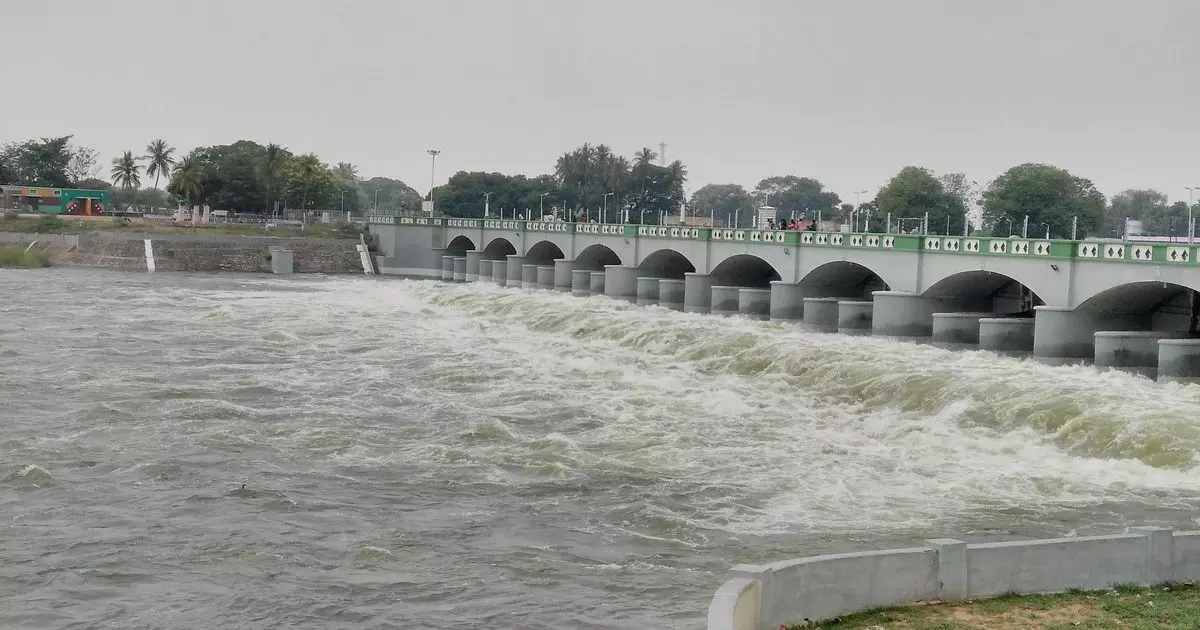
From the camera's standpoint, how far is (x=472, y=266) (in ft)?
353

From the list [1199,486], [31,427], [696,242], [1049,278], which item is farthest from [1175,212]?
[31,427]

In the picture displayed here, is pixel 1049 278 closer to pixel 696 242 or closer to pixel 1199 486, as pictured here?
pixel 1199 486

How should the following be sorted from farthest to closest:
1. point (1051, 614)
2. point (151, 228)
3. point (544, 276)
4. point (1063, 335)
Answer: point (151, 228), point (544, 276), point (1063, 335), point (1051, 614)

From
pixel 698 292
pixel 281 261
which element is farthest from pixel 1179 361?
pixel 281 261

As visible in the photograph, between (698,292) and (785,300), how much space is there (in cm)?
955

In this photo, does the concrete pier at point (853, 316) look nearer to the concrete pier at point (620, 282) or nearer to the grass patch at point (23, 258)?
the concrete pier at point (620, 282)

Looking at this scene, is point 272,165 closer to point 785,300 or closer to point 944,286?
point 785,300

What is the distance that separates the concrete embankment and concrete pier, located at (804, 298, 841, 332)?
206 feet

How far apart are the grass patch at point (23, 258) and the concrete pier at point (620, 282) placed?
4909 centimetres

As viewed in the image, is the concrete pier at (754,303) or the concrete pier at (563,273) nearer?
the concrete pier at (754,303)

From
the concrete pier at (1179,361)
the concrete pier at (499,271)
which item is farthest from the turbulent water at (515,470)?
the concrete pier at (499,271)

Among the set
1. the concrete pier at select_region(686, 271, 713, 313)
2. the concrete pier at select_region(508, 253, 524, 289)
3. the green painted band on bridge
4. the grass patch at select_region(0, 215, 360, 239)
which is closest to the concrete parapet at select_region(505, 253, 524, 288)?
the concrete pier at select_region(508, 253, 524, 289)

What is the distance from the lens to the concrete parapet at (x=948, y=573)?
13.2m

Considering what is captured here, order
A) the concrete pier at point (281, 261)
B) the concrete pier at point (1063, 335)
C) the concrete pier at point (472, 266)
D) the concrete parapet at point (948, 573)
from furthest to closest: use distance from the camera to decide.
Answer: the concrete pier at point (281, 261)
the concrete pier at point (472, 266)
the concrete pier at point (1063, 335)
the concrete parapet at point (948, 573)
